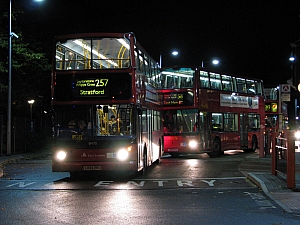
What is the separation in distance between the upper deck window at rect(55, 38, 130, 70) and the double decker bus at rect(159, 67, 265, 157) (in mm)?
7725

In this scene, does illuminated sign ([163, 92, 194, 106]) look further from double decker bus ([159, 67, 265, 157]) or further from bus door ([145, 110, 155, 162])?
bus door ([145, 110, 155, 162])

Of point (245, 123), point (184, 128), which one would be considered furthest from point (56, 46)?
point (245, 123)

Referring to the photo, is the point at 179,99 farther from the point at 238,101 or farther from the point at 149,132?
the point at 149,132

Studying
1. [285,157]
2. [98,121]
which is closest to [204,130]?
[98,121]

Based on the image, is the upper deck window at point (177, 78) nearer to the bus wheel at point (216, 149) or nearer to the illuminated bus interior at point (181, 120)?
the illuminated bus interior at point (181, 120)

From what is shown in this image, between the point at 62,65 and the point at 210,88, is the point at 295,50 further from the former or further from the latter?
the point at 62,65

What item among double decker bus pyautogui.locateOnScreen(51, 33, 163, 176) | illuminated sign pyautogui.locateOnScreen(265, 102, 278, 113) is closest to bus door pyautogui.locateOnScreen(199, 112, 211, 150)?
double decker bus pyautogui.locateOnScreen(51, 33, 163, 176)

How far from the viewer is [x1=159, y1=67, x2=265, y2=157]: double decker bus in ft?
75.3

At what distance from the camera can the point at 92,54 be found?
14211mm

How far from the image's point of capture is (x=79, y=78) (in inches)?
555

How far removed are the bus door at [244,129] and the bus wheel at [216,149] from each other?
9.10 feet

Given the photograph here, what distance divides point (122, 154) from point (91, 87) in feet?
7.26

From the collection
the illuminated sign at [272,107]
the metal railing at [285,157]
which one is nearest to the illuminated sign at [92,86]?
the metal railing at [285,157]

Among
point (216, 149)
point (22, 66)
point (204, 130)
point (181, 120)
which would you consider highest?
point (22, 66)
